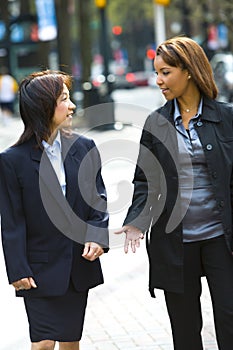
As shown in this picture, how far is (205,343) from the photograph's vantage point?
5.27m

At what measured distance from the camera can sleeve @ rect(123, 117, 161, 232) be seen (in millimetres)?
4102

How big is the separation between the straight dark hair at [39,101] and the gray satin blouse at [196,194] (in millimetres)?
638

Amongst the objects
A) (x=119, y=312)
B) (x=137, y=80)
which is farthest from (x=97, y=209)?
(x=137, y=80)

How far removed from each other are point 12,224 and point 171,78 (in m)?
A: 1.04

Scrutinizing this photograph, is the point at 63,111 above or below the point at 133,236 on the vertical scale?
above

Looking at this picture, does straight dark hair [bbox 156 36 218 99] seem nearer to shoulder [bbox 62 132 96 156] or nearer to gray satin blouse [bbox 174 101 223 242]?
gray satin blouse [bbox 174 101 223 242]

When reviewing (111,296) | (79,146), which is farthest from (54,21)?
(79,146)

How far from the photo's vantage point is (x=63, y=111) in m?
3.94

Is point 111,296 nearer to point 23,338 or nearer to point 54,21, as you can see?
point 23,338

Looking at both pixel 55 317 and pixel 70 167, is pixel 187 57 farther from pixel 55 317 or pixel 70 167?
pixel 55 317

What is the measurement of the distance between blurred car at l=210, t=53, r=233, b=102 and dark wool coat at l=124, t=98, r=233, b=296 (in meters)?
19.7

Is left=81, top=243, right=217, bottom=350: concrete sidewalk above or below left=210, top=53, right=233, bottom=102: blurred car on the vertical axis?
above

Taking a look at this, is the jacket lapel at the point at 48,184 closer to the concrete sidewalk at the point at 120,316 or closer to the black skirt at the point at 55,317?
the black skirt at the point at 55,317

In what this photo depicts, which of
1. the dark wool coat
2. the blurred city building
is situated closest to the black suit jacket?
the dark wool coat
